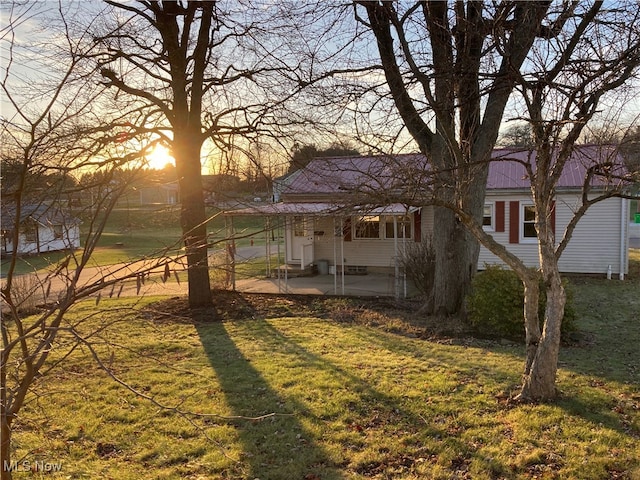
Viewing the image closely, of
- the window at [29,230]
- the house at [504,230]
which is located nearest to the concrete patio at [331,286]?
the house at [504,230]

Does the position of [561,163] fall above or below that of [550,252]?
above

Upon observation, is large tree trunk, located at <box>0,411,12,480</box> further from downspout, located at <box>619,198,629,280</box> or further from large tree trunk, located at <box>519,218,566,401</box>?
downspout, located at <box>619,198,629,280</box>

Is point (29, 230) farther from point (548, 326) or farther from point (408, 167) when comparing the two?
point (548, 326)

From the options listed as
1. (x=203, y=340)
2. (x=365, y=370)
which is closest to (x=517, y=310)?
(x=365, y=370)

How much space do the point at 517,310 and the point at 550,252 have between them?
3.55 m

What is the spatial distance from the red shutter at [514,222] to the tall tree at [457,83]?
255 inches

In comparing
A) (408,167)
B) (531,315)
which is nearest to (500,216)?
(531,315)

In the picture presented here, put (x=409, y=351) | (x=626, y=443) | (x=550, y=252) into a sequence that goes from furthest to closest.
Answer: (x=409, y=351) < (x=550, y=252) < (x=626, y=443)

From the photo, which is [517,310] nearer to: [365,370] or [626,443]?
[365,370]

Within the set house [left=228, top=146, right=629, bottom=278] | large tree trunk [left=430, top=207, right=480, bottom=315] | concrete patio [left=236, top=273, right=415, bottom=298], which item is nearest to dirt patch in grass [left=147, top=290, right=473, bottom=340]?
large tree trunk [left=430, top=207, right=480, bottom=315]

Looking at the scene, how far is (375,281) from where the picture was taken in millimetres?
14789

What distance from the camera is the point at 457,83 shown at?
203 inches

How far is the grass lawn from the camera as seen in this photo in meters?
3.81

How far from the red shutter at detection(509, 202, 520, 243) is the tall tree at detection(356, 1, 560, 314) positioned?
647cm
